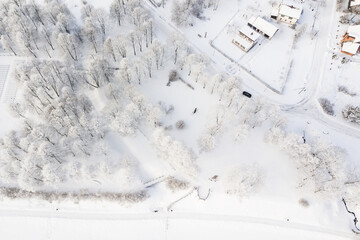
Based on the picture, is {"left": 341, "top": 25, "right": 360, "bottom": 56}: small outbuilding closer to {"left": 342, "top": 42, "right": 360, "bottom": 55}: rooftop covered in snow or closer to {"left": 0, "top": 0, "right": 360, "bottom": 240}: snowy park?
{"left": 342, "top": 42, "right": 360, "bottom": 55}: rooftop covered in snow

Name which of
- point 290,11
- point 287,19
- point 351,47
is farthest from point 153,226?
point 351,47

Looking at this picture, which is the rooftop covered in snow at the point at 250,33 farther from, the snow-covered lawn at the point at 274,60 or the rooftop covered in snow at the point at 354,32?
the rooftop covered in snow at the point at 354,32

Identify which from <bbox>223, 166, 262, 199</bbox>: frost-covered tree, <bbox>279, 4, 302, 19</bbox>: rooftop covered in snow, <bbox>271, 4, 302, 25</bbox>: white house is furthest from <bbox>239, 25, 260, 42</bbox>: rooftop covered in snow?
<bbox>223, 166, 262, 199</bbox>: frost-covered tree

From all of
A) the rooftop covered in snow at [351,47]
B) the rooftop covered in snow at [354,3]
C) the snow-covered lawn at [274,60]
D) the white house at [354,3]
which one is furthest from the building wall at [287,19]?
the rooftop covered in snow at [354,3]

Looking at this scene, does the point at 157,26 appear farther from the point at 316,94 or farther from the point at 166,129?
the point at 316,94

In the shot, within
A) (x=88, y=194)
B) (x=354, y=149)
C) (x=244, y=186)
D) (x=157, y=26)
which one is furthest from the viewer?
(x=157, y=26)

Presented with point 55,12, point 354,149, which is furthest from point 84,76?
point 354,149
